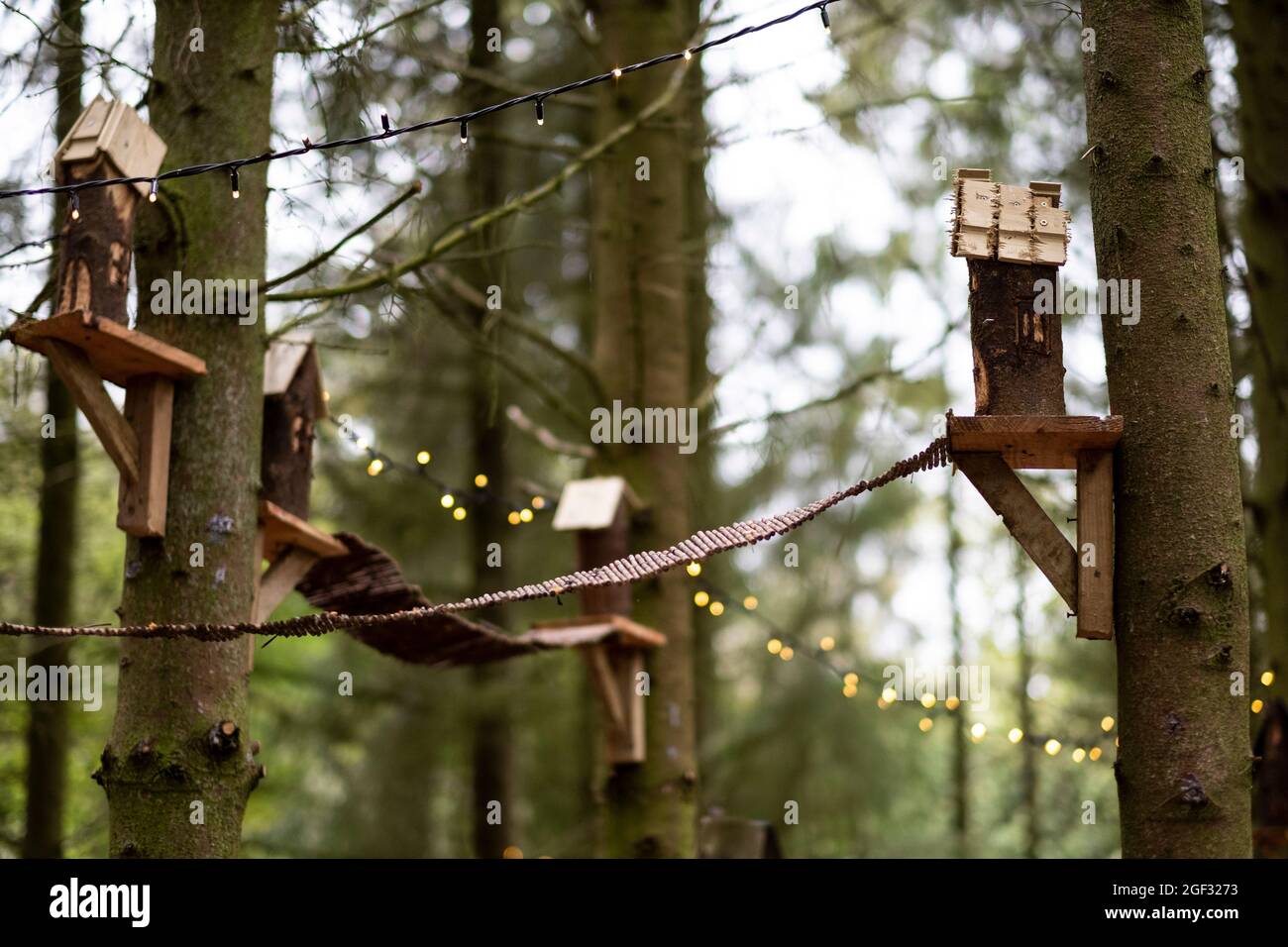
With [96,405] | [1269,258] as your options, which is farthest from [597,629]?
[1269,258]

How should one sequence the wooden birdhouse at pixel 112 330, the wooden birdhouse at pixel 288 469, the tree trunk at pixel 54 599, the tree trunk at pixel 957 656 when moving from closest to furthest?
the wooden birdhouse at pixel 112 330 < the wooden birdhouse at pixel 288 469 < the tree trunk at pixel 54 599 < the tree trunk at pixel 957 656

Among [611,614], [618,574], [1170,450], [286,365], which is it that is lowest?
[618,574]

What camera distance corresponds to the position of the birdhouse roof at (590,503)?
5.87 metres

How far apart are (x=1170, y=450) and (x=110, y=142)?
→ 2959 millimetres

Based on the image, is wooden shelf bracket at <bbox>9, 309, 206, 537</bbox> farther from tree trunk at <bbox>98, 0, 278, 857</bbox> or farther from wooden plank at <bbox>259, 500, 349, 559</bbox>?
wooden plank at <bbox>259, 500, 349, 559</bbox>

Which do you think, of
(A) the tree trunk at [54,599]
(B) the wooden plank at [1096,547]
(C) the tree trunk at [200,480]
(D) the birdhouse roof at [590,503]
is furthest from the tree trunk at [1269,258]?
(A) the tree trunk at [54,599]

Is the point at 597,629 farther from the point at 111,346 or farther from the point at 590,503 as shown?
the point at 111,346

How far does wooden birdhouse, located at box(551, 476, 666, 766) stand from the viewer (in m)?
5.80

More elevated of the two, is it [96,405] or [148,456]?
[96,405]

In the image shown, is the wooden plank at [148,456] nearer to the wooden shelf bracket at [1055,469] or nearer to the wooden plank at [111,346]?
the wooden plank at [111,346]

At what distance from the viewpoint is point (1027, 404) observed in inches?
125
